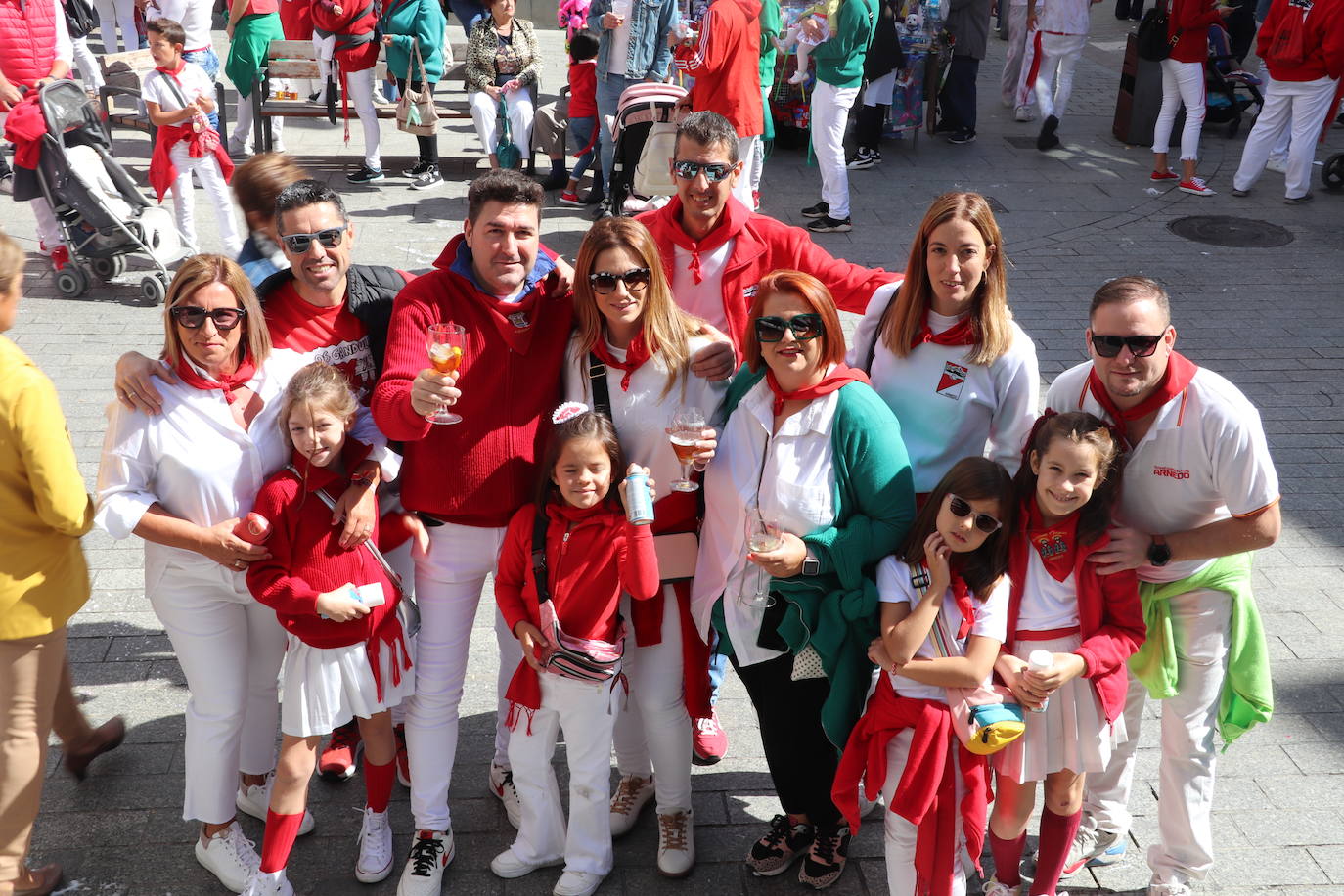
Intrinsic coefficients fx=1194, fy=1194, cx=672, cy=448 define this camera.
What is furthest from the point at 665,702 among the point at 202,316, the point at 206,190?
the point at 206,190

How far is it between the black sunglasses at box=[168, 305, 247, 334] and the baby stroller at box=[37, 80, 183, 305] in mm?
5595

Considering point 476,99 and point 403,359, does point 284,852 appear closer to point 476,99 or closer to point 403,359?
point 403,359

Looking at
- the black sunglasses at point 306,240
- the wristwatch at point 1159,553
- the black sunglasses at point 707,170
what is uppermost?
the black sunglasses at point 707,170

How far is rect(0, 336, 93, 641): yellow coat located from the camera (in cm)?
338

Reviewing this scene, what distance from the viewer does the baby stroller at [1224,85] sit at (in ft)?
43.7

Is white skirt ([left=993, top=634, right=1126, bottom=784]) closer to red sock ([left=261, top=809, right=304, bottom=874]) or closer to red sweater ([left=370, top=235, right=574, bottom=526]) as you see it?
red sweater ([left=370, top=235, right=574, bottom=526])

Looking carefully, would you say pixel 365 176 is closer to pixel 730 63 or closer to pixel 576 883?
pixel 730 63

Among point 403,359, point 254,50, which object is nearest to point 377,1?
point 254,50

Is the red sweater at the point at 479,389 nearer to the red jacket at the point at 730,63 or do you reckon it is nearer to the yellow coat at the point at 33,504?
the yellow coat at the point at 33,504

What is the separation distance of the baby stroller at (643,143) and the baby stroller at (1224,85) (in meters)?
7.29

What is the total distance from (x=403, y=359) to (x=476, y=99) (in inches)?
312

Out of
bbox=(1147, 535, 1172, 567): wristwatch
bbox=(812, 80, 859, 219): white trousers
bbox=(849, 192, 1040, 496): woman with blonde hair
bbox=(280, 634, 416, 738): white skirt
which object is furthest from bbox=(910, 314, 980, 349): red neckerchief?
bbox=(812, 80, 859, 219): white trousers

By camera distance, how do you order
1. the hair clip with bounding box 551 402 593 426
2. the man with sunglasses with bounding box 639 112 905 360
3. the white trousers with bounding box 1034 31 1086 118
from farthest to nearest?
the white trousers with bounding box 1034 31 1086 118 < the man with sunglasses with bounding box 639 112 905 360 < the hair clip with bounding box 551 402 593 426

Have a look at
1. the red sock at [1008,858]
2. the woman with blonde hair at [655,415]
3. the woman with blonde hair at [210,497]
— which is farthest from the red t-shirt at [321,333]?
the red sock at [1008,858]
